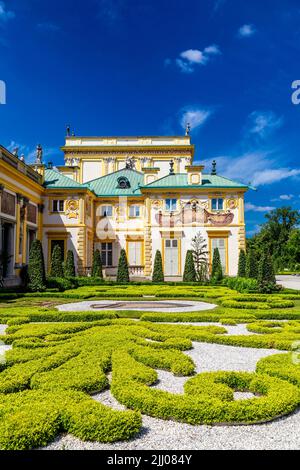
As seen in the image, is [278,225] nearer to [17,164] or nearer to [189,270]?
[189,270]

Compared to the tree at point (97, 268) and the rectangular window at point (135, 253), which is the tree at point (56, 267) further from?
the rectangular window at point (135, 253)

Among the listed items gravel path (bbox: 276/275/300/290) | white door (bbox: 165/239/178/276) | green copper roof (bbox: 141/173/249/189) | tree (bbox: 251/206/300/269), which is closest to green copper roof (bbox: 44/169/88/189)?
green copper roof (bbox: 141/173/249/189)

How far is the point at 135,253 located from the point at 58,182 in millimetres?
8511

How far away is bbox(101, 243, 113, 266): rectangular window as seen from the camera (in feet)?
94.8

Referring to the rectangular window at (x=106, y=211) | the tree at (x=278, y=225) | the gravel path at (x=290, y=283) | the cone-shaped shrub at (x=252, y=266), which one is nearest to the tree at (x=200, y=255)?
the cone-shaped shrub at (x=252, y=266)

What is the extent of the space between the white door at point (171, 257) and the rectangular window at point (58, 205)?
8.73 m

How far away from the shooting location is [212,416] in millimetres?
3543

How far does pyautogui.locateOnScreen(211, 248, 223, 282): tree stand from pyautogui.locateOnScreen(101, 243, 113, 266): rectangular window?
866 cm

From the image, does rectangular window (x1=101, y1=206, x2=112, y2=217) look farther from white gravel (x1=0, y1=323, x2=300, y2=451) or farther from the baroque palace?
white gravel (x1=0, y1=323, x2=300, y2=451)

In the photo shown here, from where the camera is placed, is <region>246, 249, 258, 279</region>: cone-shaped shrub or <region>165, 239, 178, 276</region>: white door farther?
<region>165, 239, 178, 276</region>: white door

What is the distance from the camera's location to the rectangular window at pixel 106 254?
28891 millimetres

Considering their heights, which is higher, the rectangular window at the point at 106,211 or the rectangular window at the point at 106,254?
the rectangular window at the point at 106,211

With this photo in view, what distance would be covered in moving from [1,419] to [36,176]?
24916mm
